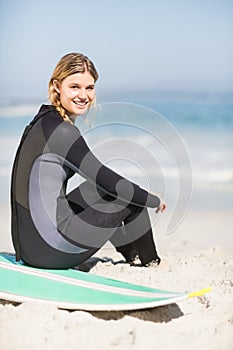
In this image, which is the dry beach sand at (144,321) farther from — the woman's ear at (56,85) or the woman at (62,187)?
the woman's ear at (56,85)

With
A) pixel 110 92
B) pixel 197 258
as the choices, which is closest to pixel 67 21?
pixel 110 92

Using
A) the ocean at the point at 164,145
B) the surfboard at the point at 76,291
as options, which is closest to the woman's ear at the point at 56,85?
the ocean at the point at 164,145

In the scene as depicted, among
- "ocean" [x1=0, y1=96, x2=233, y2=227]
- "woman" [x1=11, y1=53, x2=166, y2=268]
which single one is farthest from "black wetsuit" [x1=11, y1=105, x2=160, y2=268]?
"ocean" [x1=0, y1=96, x2=233, y2=227]

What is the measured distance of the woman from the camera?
2.07 metres

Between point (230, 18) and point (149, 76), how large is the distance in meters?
5.02

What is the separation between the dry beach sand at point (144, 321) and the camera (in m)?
1.70

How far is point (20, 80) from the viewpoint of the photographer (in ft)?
20.8

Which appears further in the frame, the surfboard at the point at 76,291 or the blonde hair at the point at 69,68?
the blonde hair at the point at 69,68

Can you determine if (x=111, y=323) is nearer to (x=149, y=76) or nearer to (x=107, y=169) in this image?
(x=107, y=169)

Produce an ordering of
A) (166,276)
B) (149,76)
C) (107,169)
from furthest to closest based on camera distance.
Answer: (149,76)
(166,276)
(107,169)

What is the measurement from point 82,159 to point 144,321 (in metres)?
0.56

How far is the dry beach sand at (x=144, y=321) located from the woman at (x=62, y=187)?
26 centimetres

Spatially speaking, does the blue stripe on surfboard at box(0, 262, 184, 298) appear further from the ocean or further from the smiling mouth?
the smiling mouth

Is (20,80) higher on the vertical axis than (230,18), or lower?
lower
